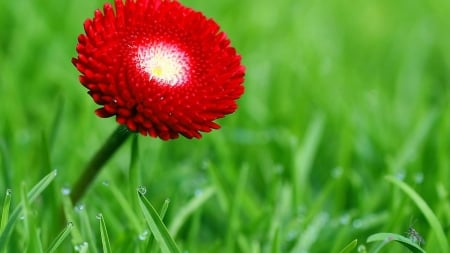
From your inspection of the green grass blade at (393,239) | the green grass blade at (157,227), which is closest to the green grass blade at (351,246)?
the green grass blade at (393,239)

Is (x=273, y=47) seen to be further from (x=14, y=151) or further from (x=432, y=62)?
(x=14, y=151)

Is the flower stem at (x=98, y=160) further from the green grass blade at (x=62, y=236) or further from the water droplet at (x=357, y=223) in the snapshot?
the water droplet at (x=357, y=223)

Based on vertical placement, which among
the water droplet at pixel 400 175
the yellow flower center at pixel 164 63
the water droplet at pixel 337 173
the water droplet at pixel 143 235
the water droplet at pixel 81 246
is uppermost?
the yellow flower center at pixel 164 63

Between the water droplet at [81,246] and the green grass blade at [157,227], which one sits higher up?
the green grass blade at [157,227]

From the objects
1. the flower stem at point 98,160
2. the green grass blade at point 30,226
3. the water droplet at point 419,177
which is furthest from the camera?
the water droplet at point 419,177

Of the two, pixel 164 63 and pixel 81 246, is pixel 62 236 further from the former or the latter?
pixel 164 63

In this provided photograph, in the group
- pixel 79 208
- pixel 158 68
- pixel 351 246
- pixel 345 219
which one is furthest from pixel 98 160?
pixel 345 219

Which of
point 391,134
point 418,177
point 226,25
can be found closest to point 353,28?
point 226,25
